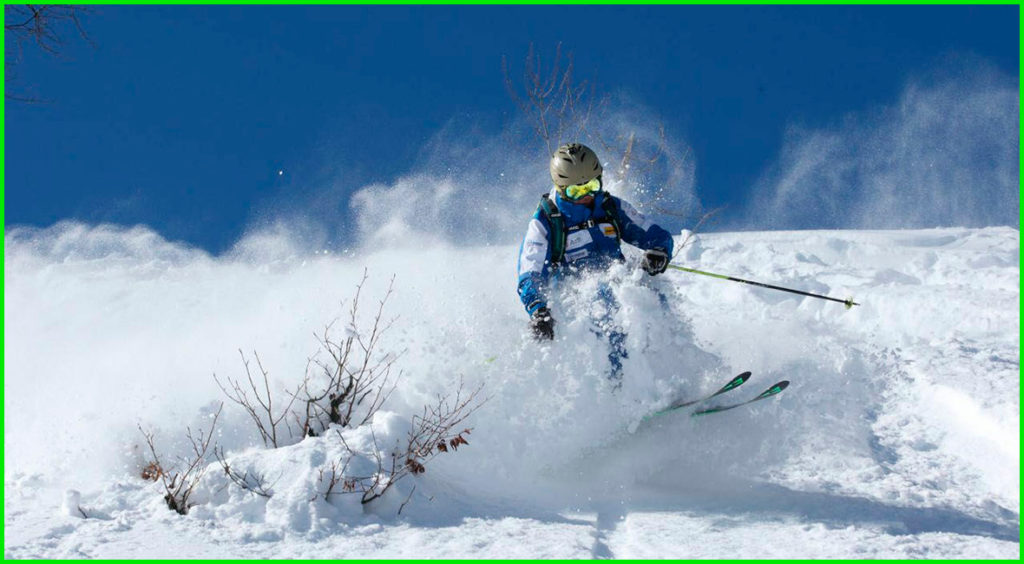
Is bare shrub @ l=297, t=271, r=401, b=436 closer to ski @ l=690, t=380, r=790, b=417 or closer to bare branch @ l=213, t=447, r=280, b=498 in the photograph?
bare branch @ l=213, t=447, r=280, b=498

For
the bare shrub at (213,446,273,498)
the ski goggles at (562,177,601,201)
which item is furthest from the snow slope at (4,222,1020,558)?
the ski goggles at (562,177,601,201)

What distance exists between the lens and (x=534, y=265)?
5.65 m

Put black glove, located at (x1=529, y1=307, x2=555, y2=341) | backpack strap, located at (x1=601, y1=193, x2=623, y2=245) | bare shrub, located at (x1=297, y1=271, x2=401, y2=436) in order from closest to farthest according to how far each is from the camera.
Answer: bare shrub, located at (x1=297, y1=271, x2=401, y2=436)
black glove, located at (x1=529, y1=307, x2=555, y2=341)
backpack strap, located at (x1=601, y1=193, x2=623, y2=245)

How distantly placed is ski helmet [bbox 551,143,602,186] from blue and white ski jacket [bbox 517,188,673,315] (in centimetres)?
15

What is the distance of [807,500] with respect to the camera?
15.5 feet

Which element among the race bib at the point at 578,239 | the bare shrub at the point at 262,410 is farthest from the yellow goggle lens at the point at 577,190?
the bare shrub at the point at 262,410

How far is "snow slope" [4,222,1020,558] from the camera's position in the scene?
12.8ft

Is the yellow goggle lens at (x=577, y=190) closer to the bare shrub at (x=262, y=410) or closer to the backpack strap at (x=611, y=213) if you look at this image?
the backpack strap at (x=611, y=213)

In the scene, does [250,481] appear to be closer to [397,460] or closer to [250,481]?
[250,481]

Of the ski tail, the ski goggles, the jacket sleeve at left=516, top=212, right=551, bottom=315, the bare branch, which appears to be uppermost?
the ski goggles

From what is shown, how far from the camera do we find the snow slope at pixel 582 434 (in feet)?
12.8

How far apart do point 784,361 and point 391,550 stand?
467 cm

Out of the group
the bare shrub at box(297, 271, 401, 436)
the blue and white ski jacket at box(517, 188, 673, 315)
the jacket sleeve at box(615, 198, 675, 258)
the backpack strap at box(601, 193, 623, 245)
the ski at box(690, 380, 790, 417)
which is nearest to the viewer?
the bare shrub at box(297, 271, 401, 436)

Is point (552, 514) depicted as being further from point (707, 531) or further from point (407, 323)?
point (407, 323)
